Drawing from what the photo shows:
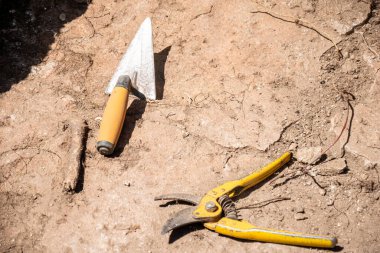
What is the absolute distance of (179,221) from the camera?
8.32ft

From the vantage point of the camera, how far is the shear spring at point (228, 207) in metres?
2.59

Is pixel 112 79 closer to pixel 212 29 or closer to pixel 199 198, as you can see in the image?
pixel 212 29

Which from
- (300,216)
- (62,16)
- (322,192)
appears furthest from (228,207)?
(62,16)

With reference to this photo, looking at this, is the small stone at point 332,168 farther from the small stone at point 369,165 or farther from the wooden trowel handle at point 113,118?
the wooden trowel handle at point 113,118

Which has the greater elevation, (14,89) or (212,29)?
(212,29)

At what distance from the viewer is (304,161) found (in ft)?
9.50

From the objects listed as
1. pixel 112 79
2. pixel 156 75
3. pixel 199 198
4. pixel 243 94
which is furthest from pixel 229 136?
pixel 112 79

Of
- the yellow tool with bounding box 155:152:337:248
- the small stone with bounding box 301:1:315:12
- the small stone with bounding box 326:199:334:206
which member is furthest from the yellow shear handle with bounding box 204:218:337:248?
the small stone with bounding box 301:1:315:12

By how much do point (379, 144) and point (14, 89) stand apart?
108 inches

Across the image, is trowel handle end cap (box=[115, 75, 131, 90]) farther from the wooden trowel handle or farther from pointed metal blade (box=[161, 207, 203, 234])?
pointed metal blade (box=[161, 207, 203, 234])

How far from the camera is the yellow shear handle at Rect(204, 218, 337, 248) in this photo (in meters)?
2.40

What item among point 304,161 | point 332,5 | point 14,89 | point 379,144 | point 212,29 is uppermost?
point 332,5

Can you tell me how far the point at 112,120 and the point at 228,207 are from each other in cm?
100

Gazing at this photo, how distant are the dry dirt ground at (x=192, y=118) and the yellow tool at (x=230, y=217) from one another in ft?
0.37
